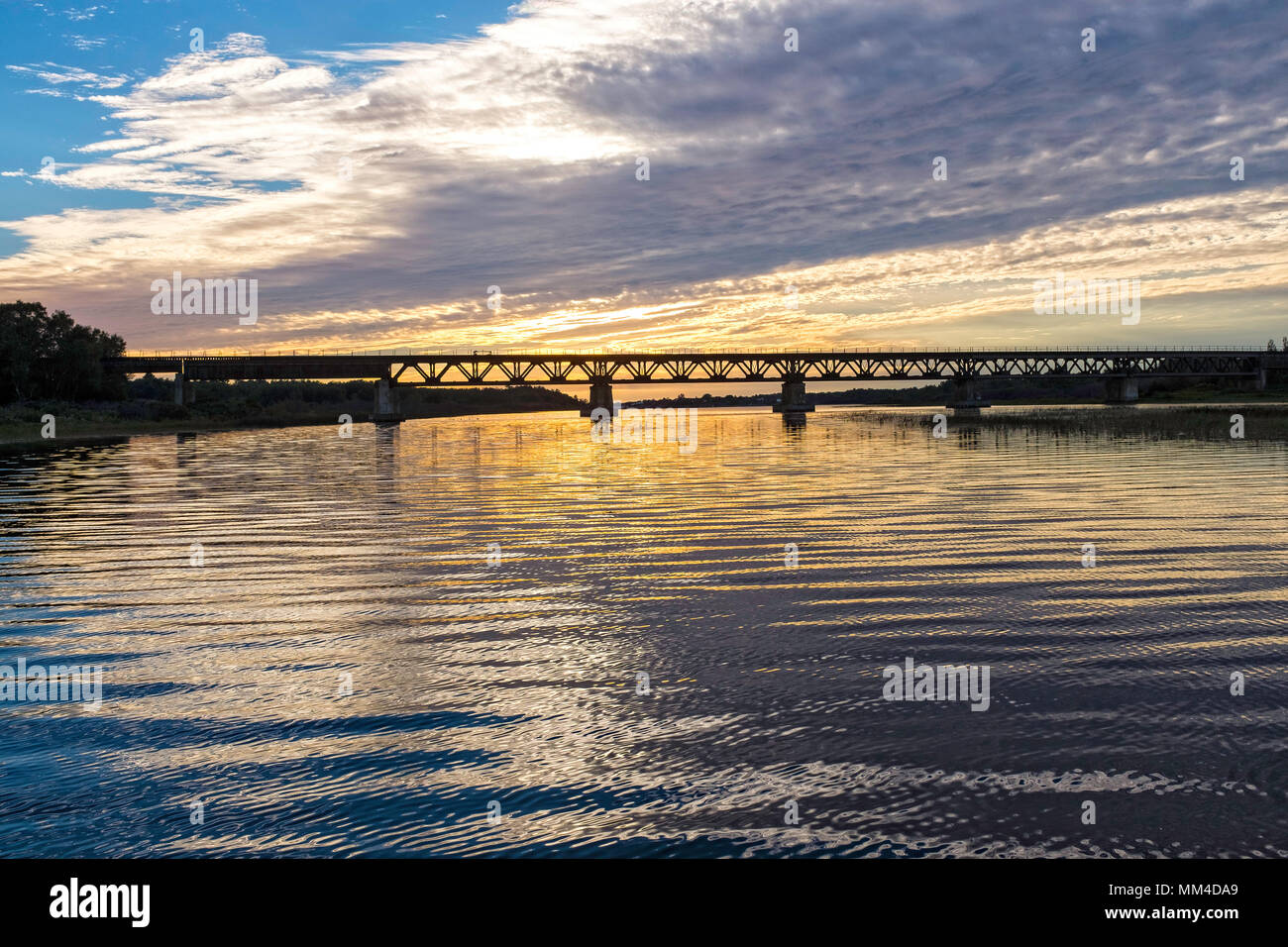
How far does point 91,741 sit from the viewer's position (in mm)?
8883

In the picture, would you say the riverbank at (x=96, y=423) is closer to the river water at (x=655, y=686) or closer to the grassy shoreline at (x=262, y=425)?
the grassy shoreline at (x=262, y=425)

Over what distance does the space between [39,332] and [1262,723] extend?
157m

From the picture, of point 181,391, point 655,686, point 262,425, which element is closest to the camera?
point 655,686

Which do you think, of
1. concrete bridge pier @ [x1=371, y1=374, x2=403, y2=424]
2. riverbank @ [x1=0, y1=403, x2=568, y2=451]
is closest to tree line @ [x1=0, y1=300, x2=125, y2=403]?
riverbank @ [x1=0, y1=403, x2=568, y2=451]

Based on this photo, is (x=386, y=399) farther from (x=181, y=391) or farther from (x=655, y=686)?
(x=655, y=686)

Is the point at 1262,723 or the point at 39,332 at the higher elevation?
the point at 39,332

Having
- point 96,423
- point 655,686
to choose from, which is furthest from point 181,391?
point 655,686

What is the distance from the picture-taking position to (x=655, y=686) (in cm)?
1030

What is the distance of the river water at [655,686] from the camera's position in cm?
686

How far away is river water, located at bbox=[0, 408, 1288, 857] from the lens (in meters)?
6.86

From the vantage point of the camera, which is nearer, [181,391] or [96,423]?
[96,423]

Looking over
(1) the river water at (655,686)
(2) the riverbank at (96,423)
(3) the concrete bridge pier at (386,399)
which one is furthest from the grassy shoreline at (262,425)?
(1) the river water at (655,686)
